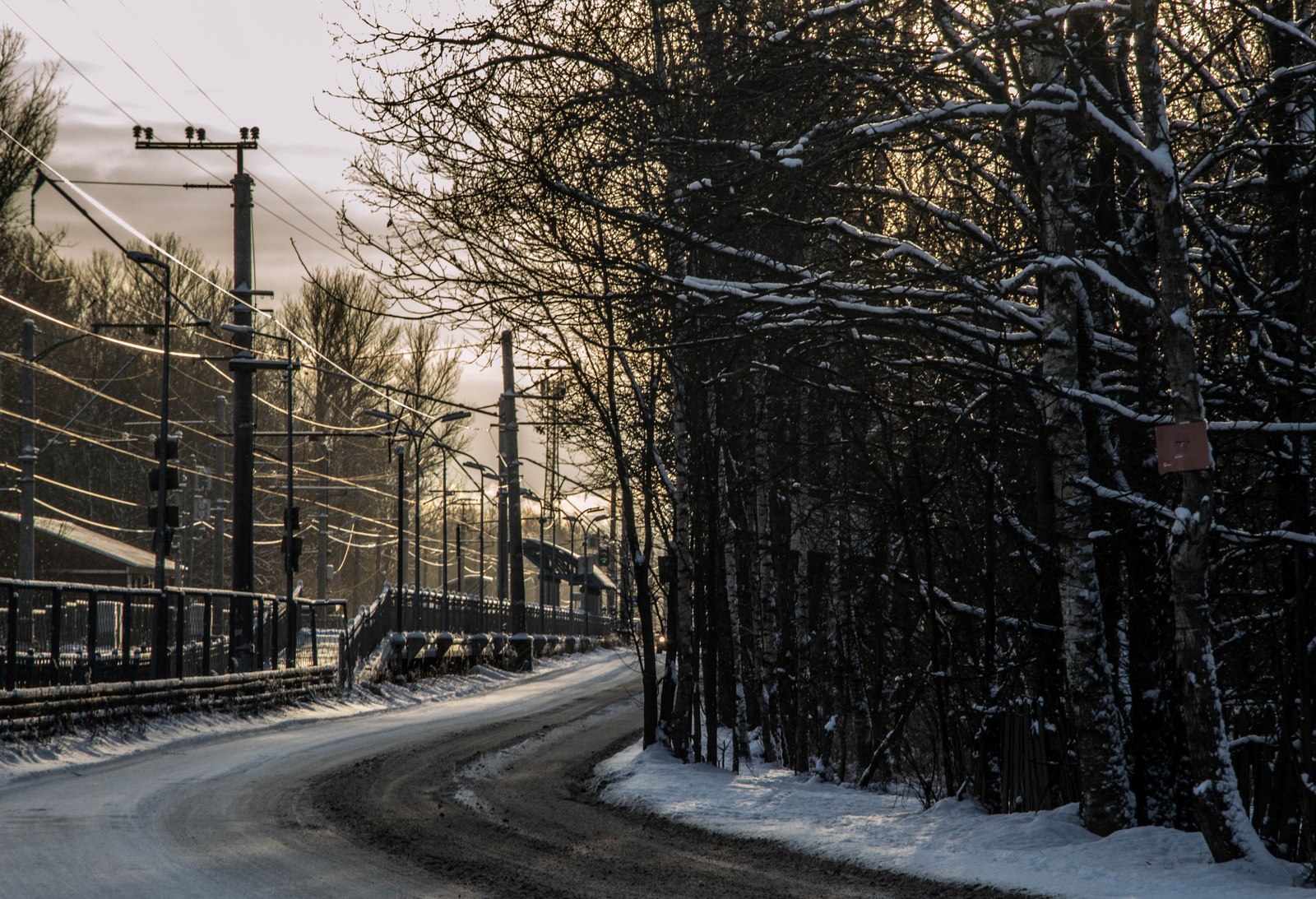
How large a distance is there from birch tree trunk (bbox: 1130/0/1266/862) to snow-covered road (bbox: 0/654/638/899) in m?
4.21

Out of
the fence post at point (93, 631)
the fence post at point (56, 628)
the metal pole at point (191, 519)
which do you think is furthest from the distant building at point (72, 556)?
the fence post at point (56, 628)

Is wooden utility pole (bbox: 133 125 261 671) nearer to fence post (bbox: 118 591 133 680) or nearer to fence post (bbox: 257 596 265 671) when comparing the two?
fence post (bbox: 257 596 265 671)

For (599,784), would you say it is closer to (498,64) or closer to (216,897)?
(216,897)

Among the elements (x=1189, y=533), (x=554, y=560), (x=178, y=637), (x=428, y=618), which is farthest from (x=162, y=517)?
(x=554, y=560)

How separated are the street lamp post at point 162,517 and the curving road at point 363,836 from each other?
4014 millimetres

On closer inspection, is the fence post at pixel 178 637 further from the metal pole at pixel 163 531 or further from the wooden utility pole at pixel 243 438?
the wooden utility pole at pixel 243 438

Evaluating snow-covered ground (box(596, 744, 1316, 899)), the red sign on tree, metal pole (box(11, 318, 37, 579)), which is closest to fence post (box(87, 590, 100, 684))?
snow-covered ground (box(596, 744, 1316, 899))

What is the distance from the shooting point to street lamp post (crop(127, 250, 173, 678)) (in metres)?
22.3

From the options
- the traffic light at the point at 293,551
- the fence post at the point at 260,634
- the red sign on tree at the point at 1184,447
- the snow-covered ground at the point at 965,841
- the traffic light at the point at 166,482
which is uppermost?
the traffic light at the point at 166,482

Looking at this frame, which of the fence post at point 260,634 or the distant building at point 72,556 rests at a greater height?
the distant building at point 72,556

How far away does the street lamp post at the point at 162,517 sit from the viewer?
73.3 ft

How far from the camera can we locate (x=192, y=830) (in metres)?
10.9

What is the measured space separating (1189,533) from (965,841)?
296cm

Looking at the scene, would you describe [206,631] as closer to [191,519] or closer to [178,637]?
[178,637]
